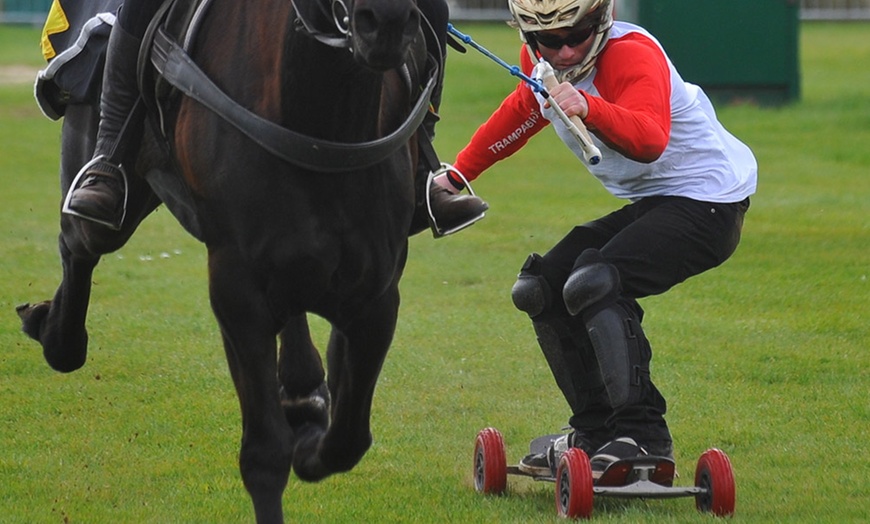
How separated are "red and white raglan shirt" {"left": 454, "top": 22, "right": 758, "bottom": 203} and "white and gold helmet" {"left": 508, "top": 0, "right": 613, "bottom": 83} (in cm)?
7

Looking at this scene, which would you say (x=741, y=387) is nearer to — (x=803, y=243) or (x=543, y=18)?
(x=543, y=18)

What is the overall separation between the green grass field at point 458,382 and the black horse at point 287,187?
0.69m

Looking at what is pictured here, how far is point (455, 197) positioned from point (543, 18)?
0.67 meters

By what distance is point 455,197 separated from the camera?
5.41m

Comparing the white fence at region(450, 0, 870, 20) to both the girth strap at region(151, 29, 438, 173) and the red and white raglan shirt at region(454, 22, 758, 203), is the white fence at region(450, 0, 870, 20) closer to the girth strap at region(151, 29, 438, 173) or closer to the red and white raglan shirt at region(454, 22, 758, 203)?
the red and white raglan shirt at region(454, 22, 758, 203)

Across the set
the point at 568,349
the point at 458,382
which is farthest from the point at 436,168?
the point at 458,382

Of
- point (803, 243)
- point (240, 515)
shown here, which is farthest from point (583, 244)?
point (803, 243)

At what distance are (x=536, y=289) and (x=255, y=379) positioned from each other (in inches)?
48.8

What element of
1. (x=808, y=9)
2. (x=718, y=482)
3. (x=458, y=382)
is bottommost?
(x=808, y=9)

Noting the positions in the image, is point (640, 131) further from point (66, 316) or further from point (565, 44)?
point (66, 316)

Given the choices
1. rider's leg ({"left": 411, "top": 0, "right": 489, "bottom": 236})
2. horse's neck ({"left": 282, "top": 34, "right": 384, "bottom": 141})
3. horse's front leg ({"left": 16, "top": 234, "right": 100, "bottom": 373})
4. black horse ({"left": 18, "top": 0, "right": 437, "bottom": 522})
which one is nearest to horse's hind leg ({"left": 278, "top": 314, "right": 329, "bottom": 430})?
black horse ({"left": 18, "top": 0, "right": 437, "bottom": 522})

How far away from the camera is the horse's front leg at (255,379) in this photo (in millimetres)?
4848

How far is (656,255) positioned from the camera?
5.50m

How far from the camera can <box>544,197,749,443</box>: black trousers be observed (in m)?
5.50
